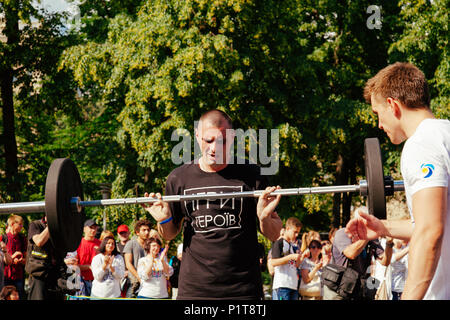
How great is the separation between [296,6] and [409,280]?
52.8 feet

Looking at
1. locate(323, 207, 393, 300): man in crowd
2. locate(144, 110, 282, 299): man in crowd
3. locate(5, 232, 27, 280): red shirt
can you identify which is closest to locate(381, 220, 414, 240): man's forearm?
locate(144, 110, 282, 299): man in crowd

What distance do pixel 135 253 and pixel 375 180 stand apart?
655 cm

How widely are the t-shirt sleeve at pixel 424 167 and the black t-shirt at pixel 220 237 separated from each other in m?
1.60

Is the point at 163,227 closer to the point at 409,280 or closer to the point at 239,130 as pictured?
the point at 409,280

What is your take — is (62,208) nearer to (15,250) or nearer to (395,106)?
(395,106)

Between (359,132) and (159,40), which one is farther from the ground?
(159,40)

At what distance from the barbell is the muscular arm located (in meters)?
1.12

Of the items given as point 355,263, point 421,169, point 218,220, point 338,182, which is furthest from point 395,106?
point 338,182

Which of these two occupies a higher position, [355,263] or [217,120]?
[217,120]

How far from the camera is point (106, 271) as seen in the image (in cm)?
910

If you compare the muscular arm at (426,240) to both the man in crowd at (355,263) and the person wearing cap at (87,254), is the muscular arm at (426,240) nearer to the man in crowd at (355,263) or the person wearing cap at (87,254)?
the man in crowd at (355,263)

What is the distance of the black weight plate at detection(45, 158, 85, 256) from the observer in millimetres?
4207

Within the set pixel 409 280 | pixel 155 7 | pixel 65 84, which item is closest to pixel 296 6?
pixel 155 7

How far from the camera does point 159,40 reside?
51.1 feet
